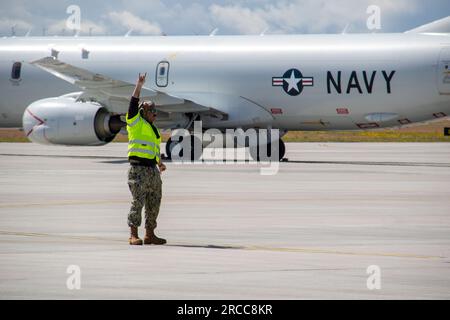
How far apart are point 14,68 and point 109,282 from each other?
3276 cm

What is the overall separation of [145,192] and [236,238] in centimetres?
156

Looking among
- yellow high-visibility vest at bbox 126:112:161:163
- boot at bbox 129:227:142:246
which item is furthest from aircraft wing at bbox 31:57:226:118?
boot at bbox 129:227:142:246

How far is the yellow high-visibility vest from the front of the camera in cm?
1667

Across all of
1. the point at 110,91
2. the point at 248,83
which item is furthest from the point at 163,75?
the point at 248,83

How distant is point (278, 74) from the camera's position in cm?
4047

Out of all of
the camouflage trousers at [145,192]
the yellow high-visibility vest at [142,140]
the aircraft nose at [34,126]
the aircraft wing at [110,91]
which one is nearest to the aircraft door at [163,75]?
the aircraft wing at [110,91]

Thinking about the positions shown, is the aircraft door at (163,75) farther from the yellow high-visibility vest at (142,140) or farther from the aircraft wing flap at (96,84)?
the yellow high-visibility vest at (142,140)

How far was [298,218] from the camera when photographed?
2012 cm

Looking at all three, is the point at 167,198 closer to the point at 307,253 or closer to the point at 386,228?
the point at 386,228

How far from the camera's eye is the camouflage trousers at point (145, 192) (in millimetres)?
16328

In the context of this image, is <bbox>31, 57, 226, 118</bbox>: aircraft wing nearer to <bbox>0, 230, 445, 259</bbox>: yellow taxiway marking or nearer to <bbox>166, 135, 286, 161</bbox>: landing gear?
<bbox>166, 135, 286, 161</bbox>: landing gear

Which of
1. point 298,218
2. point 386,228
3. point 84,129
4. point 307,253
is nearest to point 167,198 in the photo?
point 298,218

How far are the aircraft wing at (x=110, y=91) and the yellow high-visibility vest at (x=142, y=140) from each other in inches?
865

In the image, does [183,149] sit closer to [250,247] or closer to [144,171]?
[144,171]
